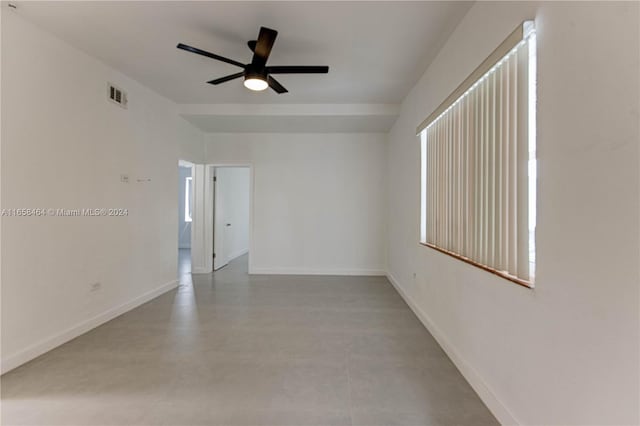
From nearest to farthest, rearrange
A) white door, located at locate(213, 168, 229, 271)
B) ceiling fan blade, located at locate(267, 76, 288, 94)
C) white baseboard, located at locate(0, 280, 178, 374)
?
white baseboard, located at locate(0, 280, 178, 374), ceiling fan blade, located at locate(267, 76, 288, 94), white door, located at locate(213, 168, 229, 271)

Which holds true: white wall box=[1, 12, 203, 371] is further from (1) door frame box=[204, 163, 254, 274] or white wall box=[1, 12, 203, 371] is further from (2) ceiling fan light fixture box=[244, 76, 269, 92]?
(2) ceiling fan light fixture box=[244, 76, 269, 92]

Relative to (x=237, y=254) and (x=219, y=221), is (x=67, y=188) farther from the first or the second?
(x=237, y=254)

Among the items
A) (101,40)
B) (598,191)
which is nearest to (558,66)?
(598,191)

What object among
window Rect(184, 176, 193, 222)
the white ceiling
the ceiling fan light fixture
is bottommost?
window Rect(184, 176, 193, 222)

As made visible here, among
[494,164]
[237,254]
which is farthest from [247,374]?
[237,254]

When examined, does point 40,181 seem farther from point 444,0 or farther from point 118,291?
point 444,0

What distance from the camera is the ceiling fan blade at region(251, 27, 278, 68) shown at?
2107 mm

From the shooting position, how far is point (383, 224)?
545 cm

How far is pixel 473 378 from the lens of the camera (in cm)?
201

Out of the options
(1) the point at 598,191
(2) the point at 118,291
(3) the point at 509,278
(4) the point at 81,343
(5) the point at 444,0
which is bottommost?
(4) the point at 81,343

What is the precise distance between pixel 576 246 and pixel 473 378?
135cm

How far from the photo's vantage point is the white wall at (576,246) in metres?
0.98

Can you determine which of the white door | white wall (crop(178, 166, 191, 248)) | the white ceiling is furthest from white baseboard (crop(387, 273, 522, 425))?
white wall (crop(178, 166, 191, 248))

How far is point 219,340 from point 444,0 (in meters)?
3.51
